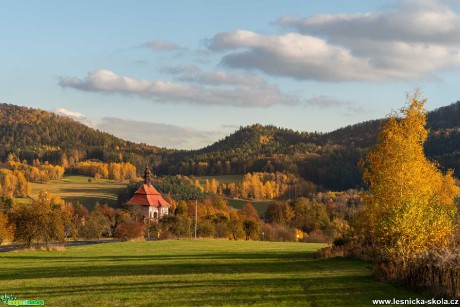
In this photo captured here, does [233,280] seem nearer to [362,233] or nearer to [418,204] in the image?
[418,204]

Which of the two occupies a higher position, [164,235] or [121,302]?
[121,302]

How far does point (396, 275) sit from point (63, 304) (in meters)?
16.2

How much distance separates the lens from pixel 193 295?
22312 millimetres

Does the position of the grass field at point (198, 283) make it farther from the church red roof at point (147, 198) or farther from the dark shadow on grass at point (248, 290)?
the church red roof at point (147, 198)

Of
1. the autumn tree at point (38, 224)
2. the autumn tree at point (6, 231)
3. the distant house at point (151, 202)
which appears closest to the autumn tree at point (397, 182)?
the autumn tree at point (38, 224)

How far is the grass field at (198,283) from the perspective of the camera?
21141 mm

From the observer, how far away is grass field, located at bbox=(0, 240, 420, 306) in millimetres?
21141

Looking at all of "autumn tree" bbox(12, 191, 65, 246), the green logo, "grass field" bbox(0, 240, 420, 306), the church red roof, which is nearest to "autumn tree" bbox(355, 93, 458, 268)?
"grass field" bbox(0, 240, 420, 306)

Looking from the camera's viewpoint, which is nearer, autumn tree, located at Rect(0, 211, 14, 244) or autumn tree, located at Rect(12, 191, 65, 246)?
autumn tree, located at Rect(12, 191, 65, 246)

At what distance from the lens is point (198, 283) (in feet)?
86.0

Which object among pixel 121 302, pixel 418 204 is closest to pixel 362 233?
pixel 418 204

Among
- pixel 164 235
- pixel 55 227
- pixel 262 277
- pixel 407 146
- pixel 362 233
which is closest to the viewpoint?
pixel 262 277

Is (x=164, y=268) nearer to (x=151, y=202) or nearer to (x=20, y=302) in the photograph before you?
(x=20, y=302)

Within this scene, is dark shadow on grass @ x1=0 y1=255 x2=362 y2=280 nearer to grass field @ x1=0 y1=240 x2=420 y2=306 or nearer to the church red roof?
grass field @ x1=0 y1=240 x2=420 y2=306
